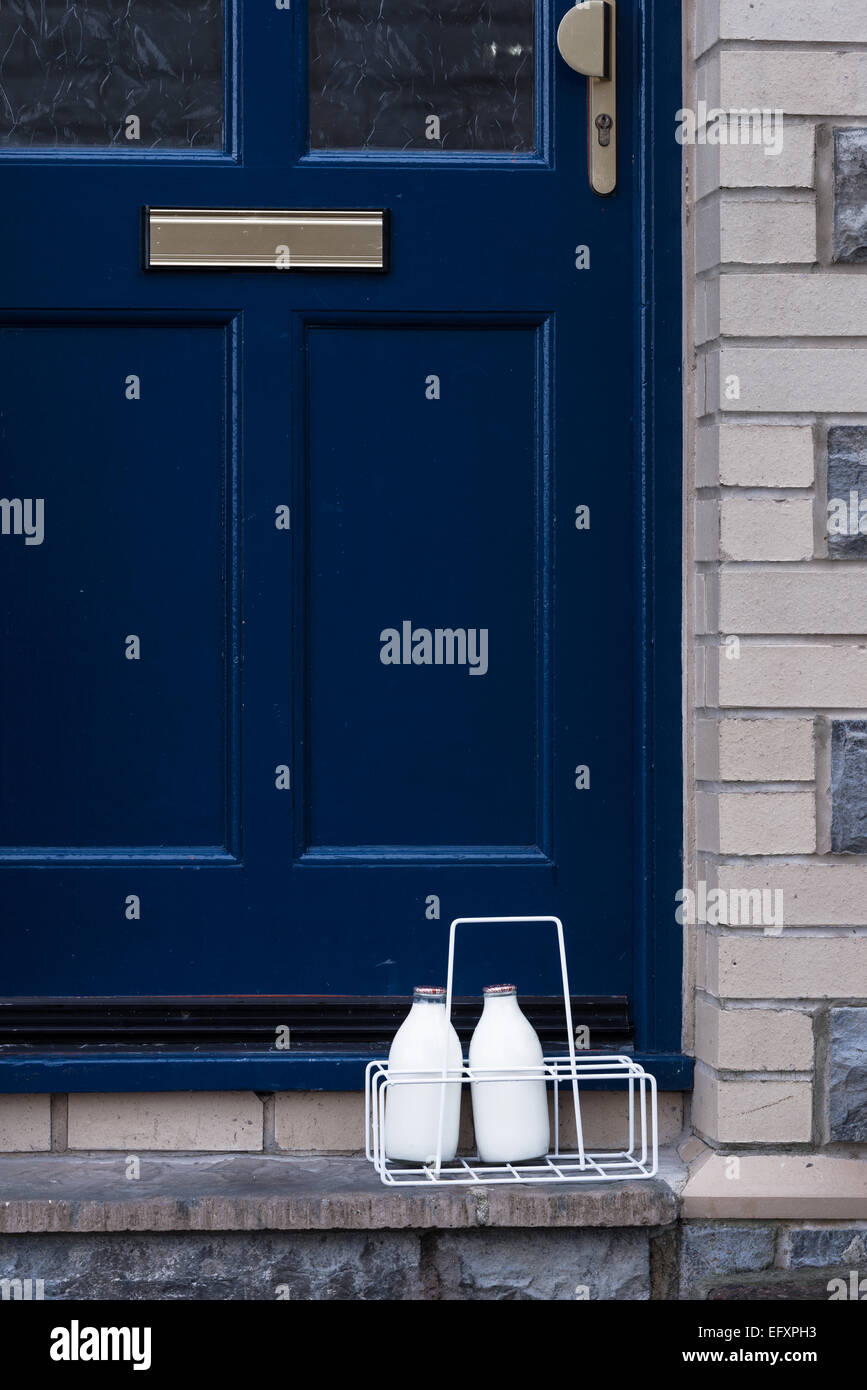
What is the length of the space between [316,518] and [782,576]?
32.0 inches

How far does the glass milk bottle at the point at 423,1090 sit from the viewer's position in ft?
7.78

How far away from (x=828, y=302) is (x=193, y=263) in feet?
3.56

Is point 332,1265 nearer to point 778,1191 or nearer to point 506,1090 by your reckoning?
point 506,1090

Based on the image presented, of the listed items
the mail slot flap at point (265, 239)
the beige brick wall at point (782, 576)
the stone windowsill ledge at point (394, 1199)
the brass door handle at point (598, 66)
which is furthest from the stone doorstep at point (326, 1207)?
the brass door handle at point (598, 66)

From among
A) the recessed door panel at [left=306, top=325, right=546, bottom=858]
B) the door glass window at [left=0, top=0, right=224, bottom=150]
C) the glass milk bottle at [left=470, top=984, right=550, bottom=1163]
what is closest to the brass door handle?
the recessed door panel at [left=306, top=325, right=546, bottom=858]

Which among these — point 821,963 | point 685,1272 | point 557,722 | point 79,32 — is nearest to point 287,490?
point 557,722

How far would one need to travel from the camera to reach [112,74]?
261cm

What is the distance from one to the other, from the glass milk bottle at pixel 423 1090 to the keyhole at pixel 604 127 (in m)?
1.50

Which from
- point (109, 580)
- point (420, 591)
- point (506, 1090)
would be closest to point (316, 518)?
point (420, 591)

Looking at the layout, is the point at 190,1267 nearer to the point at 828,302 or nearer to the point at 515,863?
the point at 515,863

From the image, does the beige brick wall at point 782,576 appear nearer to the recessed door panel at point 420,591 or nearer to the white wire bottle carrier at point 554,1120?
the white wire bottle carrier at point 554,1120

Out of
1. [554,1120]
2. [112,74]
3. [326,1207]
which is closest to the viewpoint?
[326,1207]

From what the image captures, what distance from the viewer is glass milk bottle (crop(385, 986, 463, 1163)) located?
2.37 m

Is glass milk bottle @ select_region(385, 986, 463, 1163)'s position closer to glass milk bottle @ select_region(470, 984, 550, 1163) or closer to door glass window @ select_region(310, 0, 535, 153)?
glass milk bottle @ select_region(470, 984, 550, 1163)
